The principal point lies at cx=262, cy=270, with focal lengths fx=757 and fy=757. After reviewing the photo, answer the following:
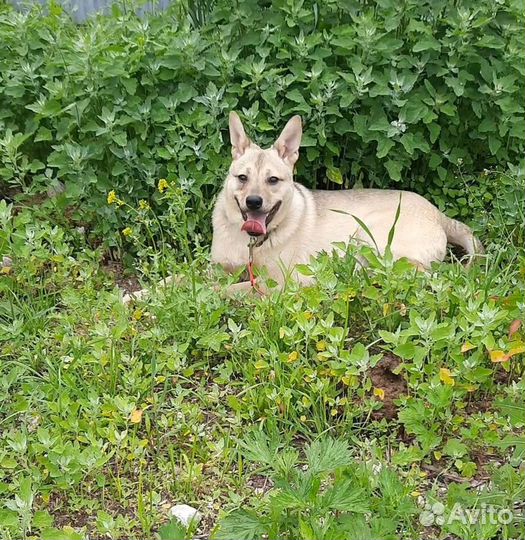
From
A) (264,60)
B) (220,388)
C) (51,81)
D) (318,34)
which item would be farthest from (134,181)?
(220,388)

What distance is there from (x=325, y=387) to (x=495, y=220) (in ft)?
7.39

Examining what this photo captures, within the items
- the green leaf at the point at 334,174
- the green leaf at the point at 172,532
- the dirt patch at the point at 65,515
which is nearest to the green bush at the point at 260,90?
the green leaf at the point at 334,174

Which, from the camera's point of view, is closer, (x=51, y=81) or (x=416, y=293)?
(x=416, y=293)

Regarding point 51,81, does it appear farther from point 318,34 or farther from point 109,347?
point 109,347

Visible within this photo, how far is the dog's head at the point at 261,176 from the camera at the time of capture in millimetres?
4512

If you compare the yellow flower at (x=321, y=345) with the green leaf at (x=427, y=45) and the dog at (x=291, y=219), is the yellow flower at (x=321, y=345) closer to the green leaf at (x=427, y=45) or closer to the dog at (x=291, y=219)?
the dog at (x=291, y=219)

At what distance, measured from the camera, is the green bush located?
186 inches

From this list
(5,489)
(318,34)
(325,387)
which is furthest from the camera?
(318,34)

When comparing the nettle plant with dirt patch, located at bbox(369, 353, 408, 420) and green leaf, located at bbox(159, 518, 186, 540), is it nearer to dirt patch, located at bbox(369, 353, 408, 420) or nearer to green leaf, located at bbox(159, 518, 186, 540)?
green leaf, located at bbox(159, 518, 186, 540)

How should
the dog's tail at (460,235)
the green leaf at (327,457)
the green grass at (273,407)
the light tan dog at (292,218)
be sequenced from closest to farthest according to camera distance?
the green leaf at (327,457) → the green grass at (273,407) → the light tan dog at (292,218) → the dog's tail at (460,235)

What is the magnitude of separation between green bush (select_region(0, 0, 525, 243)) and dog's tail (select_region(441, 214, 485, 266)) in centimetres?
42

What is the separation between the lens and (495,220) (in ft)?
16.4

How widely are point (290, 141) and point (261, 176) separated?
32 centimetres

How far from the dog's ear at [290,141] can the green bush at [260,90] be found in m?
0.22
